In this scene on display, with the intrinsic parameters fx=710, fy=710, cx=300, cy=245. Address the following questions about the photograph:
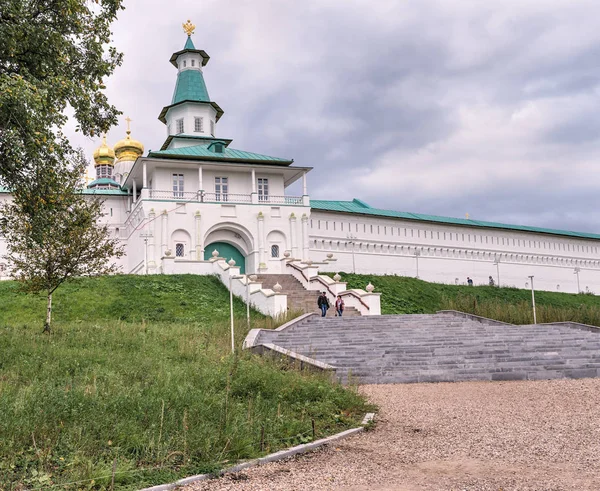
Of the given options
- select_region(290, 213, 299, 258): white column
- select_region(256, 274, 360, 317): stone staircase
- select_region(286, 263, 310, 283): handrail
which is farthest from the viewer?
select_region(290, 213, 299, 258): white column

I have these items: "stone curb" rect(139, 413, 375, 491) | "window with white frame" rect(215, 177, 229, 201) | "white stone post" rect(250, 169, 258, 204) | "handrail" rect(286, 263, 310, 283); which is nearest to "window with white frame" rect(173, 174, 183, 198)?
"window with white frame" rect(215, 177, 229, 201)

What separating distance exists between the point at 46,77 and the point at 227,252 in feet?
84.9

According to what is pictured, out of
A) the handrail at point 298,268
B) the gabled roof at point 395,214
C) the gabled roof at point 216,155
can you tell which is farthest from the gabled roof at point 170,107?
the handrail at point 298,268

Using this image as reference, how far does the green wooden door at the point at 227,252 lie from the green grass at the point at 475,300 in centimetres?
588

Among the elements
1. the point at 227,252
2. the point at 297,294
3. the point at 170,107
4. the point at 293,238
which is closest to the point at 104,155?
the point at 170,107

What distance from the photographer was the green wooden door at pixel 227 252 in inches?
1539

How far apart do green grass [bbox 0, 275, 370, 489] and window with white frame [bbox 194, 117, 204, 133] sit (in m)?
30.8

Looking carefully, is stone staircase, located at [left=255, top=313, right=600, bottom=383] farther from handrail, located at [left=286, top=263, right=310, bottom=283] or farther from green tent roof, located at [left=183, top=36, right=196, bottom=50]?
green tent roof, located at [left=183, top=36, right=196, bottom=50]

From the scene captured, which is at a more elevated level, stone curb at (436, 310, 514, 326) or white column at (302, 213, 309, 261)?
white column at (302, 213, 309, 261)

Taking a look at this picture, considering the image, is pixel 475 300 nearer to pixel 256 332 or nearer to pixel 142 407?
pixel 256 332

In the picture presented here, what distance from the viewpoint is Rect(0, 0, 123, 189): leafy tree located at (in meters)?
12.4

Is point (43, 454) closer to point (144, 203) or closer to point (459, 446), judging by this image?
point (459, 446)

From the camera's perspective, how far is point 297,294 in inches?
1229

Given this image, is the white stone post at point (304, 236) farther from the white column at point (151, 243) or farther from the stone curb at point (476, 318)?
the stone curb at point (476, 318)
